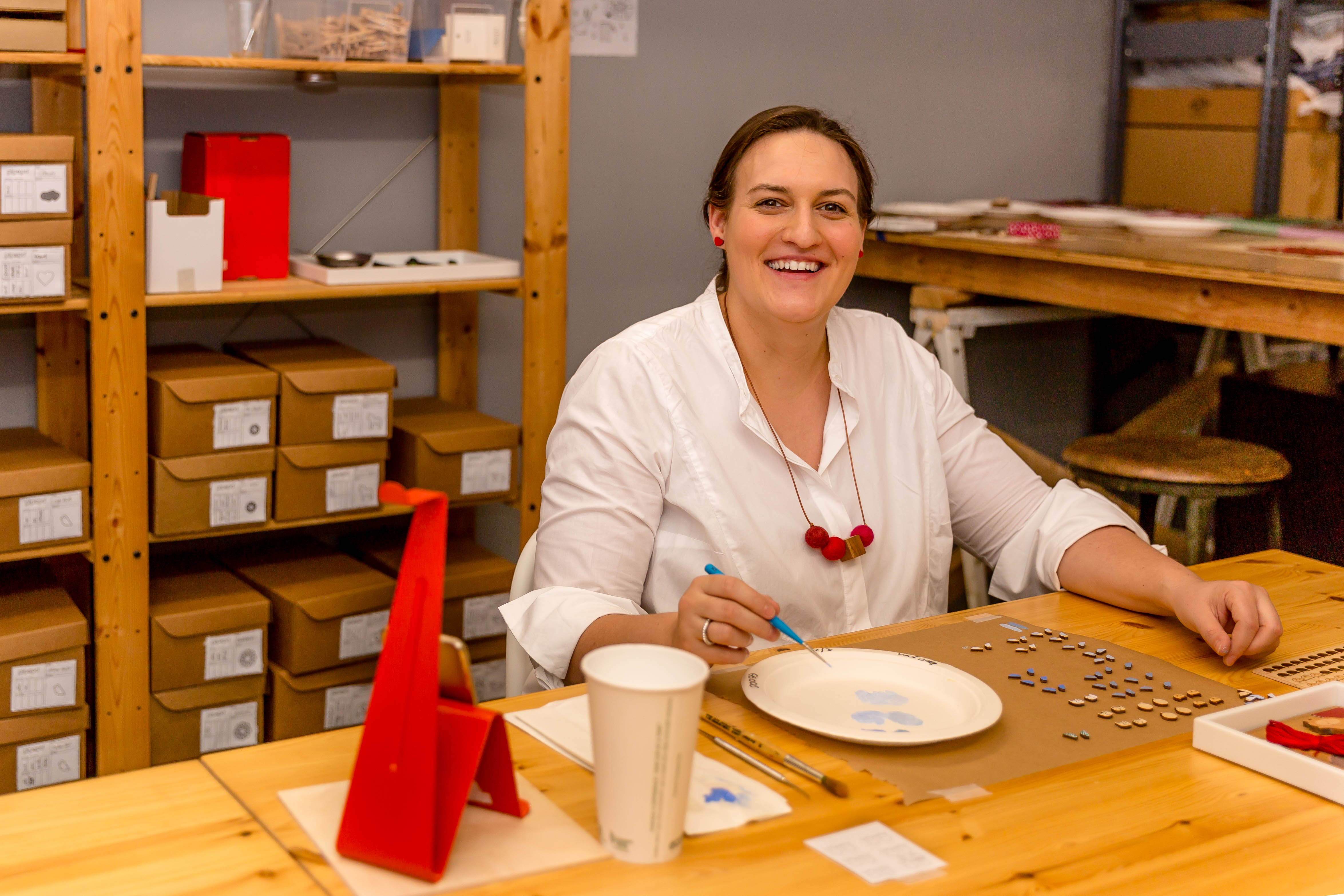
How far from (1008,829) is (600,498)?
28.4 inches

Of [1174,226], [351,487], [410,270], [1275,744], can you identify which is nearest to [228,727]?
[351,487]

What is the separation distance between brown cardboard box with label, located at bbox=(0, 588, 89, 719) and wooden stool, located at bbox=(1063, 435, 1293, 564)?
6.29ft

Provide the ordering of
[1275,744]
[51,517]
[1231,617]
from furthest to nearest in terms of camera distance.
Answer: [51,517] < [1231,617] < [1275,744]

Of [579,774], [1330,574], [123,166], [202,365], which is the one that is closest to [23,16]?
[123,166]

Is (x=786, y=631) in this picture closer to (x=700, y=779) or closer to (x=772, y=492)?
(x=700, y=779)

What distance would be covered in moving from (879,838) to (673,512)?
0.75m

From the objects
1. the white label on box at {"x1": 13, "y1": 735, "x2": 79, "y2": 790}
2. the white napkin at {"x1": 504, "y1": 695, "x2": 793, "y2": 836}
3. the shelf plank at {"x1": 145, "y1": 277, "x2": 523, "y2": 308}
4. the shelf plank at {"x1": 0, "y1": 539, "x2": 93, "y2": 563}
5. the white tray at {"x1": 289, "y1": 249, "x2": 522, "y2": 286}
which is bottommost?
the white label on box at {"x1": 13, "y1": 735, "x2": 79, "y2": 790}

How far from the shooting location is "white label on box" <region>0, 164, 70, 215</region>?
2193 millimetres

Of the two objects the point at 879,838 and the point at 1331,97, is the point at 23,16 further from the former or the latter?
the point at 1331,97

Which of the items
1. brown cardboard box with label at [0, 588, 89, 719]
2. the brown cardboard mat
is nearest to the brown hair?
the brown cardboard mat

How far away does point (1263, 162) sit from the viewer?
3711 millimetres

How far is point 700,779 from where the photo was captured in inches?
40.2

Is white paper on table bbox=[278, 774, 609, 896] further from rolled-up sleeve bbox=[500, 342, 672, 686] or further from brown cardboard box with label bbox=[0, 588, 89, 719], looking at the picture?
brown cardboard box with label bbox=[0, 588, 89, 719]

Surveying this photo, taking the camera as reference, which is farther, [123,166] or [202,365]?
[202,365]
